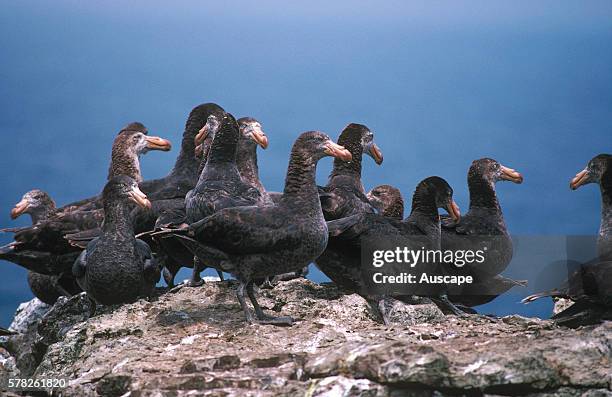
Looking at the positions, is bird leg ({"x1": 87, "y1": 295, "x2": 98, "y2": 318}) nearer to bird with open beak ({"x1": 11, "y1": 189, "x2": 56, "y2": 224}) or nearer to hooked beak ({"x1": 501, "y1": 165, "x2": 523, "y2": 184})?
bird with open beak ({"x1": 11, "y1": 189, "x2": 56, "y2": 224})

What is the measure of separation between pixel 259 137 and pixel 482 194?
312cm

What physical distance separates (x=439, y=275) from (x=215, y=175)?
9.36ft

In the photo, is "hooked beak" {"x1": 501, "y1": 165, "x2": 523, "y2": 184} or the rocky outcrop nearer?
the rocky outcrop

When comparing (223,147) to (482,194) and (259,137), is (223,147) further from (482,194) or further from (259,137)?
(482,194)

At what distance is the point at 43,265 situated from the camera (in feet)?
40.6

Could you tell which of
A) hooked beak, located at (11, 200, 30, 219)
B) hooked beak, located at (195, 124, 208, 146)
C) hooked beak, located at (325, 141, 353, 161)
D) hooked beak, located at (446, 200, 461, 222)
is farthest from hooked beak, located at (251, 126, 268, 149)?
hooked beak, located at (11, 200, 30, 219)

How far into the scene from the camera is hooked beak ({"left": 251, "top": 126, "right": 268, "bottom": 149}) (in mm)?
11733

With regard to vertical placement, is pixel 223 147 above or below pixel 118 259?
above

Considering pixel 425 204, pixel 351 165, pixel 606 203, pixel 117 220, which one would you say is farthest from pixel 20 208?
pixel 606 203

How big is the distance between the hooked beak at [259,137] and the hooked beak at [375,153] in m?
1.79

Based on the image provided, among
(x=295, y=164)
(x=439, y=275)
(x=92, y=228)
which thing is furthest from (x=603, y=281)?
(x=92, y=228)

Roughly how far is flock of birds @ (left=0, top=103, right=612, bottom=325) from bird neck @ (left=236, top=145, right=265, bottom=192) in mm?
15

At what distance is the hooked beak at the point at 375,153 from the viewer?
13312mm

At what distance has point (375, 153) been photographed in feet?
43.9
